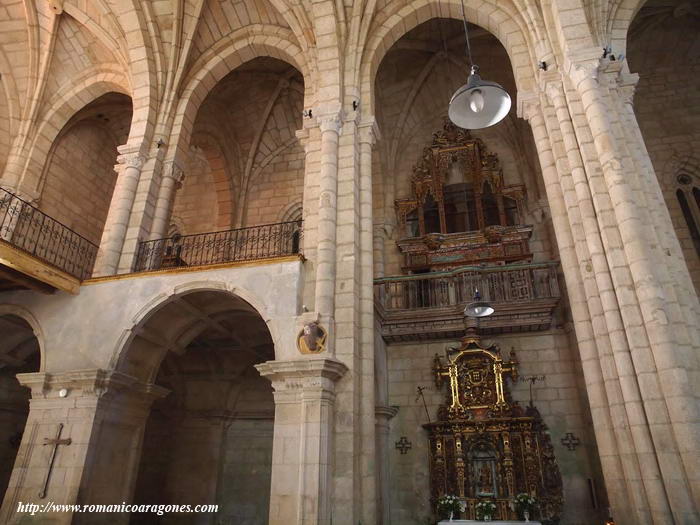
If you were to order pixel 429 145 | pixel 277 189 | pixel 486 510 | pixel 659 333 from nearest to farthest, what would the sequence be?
pixel 659 333
pixel 486 510
pixel 429 145
pixel 277 189

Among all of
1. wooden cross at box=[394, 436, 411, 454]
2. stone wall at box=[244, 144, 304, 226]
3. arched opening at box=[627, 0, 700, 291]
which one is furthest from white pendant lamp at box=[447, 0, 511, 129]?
stone wall at box=[244, 144, 304, 226]

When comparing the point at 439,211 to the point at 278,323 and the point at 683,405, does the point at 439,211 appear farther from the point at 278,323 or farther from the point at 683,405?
the point at 683,405

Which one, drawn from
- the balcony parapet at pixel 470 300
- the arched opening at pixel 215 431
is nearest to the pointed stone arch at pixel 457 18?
the balcony parapet at pixel 470 300

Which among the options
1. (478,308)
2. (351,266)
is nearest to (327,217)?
(351,266)

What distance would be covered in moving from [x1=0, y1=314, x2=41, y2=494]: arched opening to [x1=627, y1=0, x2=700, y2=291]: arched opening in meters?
14.6

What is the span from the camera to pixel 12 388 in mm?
10953

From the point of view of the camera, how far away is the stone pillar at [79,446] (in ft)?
23.5

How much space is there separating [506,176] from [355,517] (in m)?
9.58

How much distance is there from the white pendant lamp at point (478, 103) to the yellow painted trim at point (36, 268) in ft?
22.1

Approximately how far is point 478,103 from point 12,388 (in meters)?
11.5

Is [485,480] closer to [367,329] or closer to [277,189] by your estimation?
[367,329]

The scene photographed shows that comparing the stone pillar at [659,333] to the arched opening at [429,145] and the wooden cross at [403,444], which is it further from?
the wooden cross at [403,444]

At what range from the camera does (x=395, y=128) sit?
13.7 metres

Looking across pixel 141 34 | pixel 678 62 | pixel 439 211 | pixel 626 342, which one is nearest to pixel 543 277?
pixel 439 211
